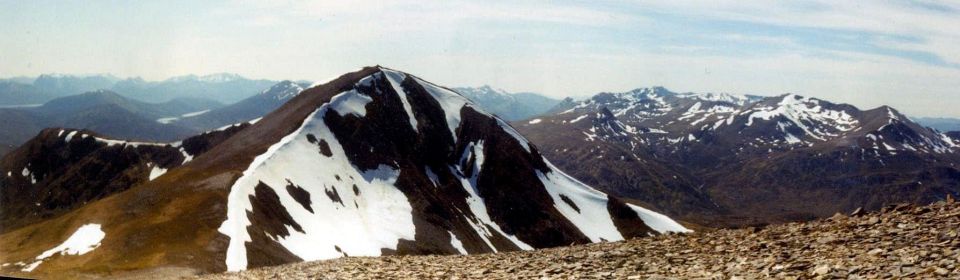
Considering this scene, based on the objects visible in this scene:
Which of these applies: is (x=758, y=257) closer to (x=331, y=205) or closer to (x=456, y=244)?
(x=331, y=205)

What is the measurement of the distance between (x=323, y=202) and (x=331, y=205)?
221cm

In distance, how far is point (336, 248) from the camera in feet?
319

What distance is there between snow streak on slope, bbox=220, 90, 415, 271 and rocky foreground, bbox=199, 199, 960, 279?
46337 mm

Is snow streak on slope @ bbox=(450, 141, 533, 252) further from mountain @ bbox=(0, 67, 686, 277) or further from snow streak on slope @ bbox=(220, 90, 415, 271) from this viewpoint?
snow streak on slope @ bbox=(220, 90, 415, 271)

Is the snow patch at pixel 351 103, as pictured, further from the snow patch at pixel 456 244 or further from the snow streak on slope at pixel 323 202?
the snow patch at pixel 456 244

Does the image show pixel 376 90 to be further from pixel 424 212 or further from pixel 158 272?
pixel 158 272

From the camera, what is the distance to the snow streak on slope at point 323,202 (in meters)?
88.7

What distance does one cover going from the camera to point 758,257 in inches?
858

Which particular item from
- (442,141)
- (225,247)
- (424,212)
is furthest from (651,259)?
(442,141)

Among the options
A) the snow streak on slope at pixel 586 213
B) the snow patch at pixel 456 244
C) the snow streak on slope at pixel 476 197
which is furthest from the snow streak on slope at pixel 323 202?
the snow streak on slope at pixel 586 213

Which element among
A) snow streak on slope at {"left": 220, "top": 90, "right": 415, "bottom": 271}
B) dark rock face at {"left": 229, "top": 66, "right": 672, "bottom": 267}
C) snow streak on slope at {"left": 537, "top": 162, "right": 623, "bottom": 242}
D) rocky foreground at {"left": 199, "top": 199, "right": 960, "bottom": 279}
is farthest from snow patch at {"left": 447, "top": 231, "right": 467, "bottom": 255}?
rocky foreground at {"left": 199, "top": 199, "right": 960, "bottom": 279}

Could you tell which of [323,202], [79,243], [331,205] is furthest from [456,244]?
[79,243]

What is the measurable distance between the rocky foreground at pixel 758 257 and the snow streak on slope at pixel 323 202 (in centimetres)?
4634

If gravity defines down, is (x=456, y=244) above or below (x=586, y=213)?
above
